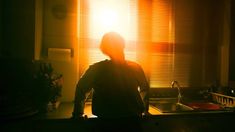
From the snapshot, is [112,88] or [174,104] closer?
[112,88]

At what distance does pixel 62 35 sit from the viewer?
249cm

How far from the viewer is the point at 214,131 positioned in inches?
82.7

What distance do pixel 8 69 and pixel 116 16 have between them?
127cm

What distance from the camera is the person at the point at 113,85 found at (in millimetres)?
1652

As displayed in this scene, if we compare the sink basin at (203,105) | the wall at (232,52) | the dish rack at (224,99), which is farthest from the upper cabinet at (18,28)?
the wall at (232,52)

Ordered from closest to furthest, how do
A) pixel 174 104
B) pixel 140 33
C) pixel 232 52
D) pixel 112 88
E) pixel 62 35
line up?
pixel 112 88 < pixel 62 35 < pixel 174 104 < pixel 140 33 < pixel 232 52

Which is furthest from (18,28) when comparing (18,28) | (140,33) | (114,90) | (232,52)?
(232,52)

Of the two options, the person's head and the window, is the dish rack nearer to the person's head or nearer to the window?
the window

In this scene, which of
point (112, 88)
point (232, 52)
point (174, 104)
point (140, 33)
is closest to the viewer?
point (112, 88)

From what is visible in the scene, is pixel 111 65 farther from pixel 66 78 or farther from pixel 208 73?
pixel 208 73

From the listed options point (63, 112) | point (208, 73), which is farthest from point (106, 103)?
point (208, 73)

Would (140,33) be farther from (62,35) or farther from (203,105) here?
(203,105)

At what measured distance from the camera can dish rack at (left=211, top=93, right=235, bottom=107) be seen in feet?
8.10

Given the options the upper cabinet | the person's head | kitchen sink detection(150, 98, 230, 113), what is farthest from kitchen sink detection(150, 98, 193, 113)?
the upper cabinet
